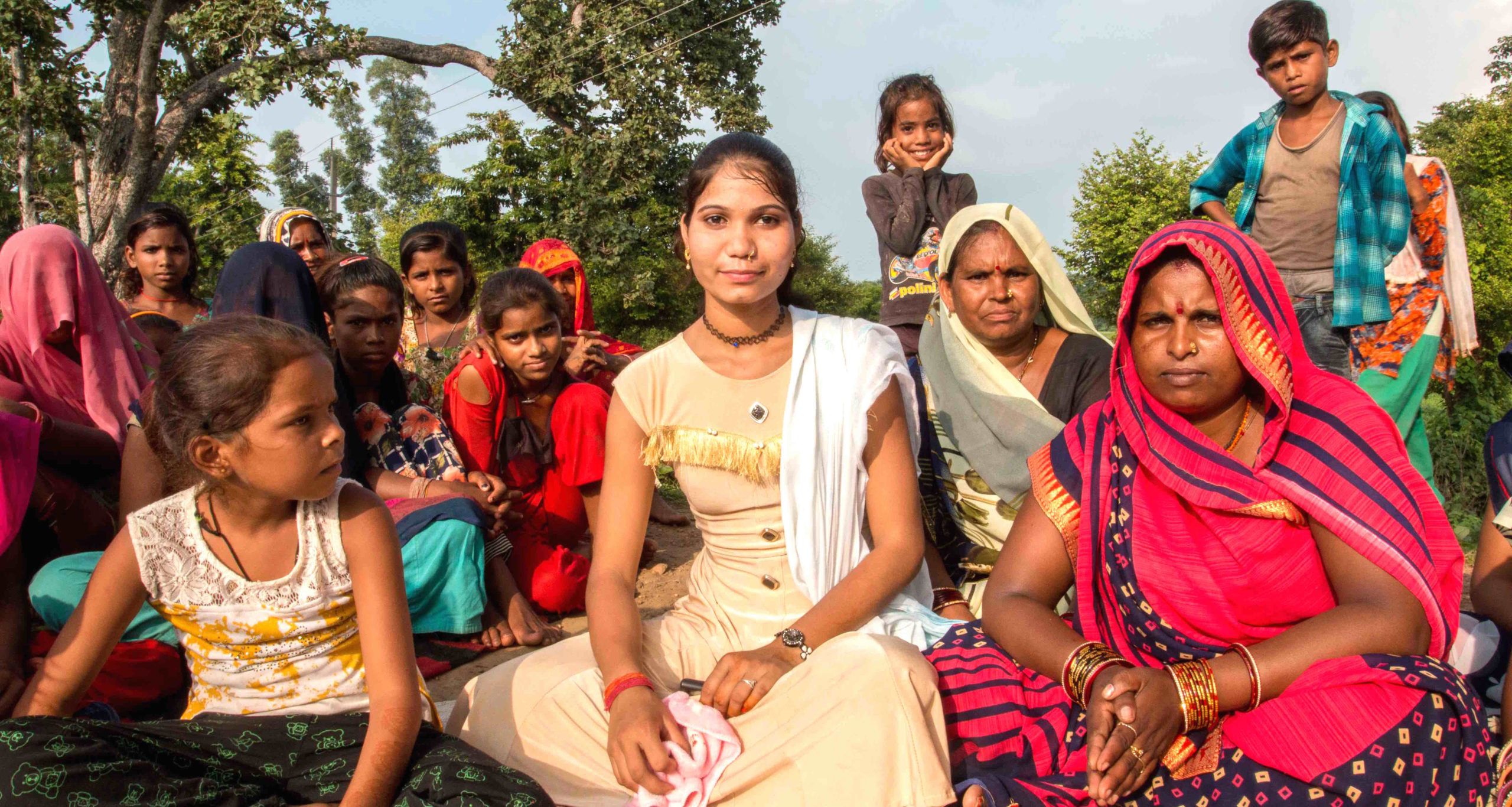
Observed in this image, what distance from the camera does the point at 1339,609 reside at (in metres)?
2.24

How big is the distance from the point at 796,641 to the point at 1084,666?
0.69 metres

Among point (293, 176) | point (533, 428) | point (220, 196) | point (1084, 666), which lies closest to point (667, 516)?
point (533, 428)

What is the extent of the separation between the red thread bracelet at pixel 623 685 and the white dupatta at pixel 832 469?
0.52 m

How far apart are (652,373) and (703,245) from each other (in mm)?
405

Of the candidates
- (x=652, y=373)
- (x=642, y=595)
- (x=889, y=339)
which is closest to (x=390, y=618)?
(x=652, y=373)

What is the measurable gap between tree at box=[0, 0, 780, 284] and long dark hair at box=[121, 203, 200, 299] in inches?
452

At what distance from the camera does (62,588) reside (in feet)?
11.0

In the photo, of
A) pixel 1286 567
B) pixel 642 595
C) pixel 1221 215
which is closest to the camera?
pixel 1286 567

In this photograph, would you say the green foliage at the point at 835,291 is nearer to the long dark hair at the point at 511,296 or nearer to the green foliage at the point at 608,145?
the green foliage at the point at 608,145

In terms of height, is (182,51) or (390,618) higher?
(182,51)

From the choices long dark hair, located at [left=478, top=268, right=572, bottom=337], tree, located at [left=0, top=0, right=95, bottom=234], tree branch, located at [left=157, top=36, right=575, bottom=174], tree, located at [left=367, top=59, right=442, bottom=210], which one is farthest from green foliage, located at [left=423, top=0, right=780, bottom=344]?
tree, located at [left=367, top=59, right=442, bottom=210]

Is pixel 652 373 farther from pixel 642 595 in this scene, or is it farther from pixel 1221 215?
pixel 1221 215

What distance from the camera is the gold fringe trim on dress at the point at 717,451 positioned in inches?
111

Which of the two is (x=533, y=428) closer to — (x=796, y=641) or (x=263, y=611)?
(x=263, y=611)
